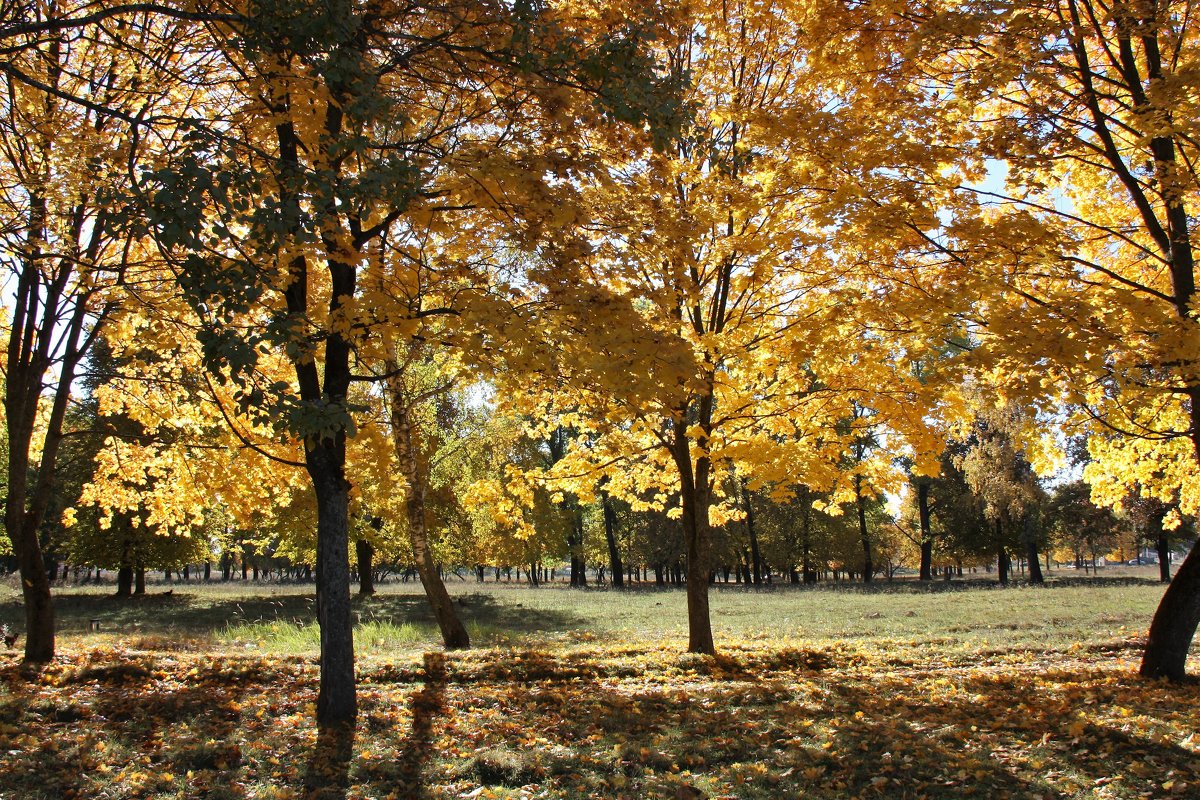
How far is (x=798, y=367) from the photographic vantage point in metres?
10.4

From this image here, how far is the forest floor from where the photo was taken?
4.83 meters

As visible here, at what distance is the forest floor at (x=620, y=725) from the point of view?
15.8 ft

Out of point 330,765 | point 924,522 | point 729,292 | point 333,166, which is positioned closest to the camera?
point 330,765

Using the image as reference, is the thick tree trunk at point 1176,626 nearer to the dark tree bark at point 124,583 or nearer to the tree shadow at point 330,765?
the tree shadow at point 330,765

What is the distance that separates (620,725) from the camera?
638 cm

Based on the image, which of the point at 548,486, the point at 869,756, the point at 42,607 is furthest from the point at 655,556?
the point at 869,756

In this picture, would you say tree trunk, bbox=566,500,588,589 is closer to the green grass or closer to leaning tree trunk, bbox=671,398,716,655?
the green grass

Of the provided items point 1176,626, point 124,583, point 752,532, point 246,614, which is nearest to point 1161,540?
point 752,532

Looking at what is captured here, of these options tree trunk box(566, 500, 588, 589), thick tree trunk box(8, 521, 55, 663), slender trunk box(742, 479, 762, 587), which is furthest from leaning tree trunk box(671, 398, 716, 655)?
tree trunk box(566, 500, 588, 589)

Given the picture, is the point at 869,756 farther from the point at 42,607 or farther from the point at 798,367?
the point at 42,607

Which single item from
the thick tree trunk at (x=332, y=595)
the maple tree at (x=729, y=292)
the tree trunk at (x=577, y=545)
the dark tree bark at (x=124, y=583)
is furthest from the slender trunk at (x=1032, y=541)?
the dark tree bark at (x=124, y=583)

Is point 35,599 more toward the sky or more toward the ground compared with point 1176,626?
more toward the sky

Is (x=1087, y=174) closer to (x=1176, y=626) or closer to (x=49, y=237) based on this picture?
(x=1176, y=626)

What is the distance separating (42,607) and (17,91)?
255 inches
